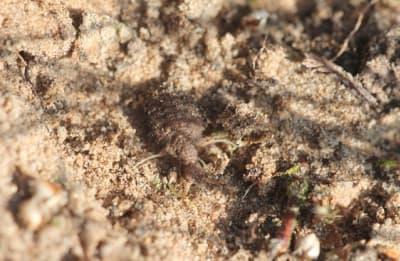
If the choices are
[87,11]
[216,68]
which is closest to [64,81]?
[87,11]

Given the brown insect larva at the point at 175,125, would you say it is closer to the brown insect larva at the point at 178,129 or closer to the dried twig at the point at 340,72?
the brown insect larva at the point at 178,129

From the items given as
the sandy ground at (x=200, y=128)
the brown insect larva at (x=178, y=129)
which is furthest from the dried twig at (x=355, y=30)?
the brown insect larva at (x=178, y=129)

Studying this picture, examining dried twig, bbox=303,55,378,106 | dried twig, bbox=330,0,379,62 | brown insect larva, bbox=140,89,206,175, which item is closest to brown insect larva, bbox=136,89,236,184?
brown insect larva, bbox=140,89,206,175

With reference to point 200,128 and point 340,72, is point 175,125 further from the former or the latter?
point 340,72

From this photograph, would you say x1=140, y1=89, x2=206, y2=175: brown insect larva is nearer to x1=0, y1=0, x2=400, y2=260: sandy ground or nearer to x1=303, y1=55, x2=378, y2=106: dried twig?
x1=0, y1=0, x2=400, y2=260: sandy ground

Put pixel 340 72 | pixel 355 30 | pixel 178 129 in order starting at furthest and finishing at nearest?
pixel 355 30 < pixel 340 72 < pixel 178 129

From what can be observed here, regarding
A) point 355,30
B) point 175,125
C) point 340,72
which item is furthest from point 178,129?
Result: point 355,30

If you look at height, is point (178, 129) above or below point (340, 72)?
below

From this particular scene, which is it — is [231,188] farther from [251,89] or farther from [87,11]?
[87,11]
